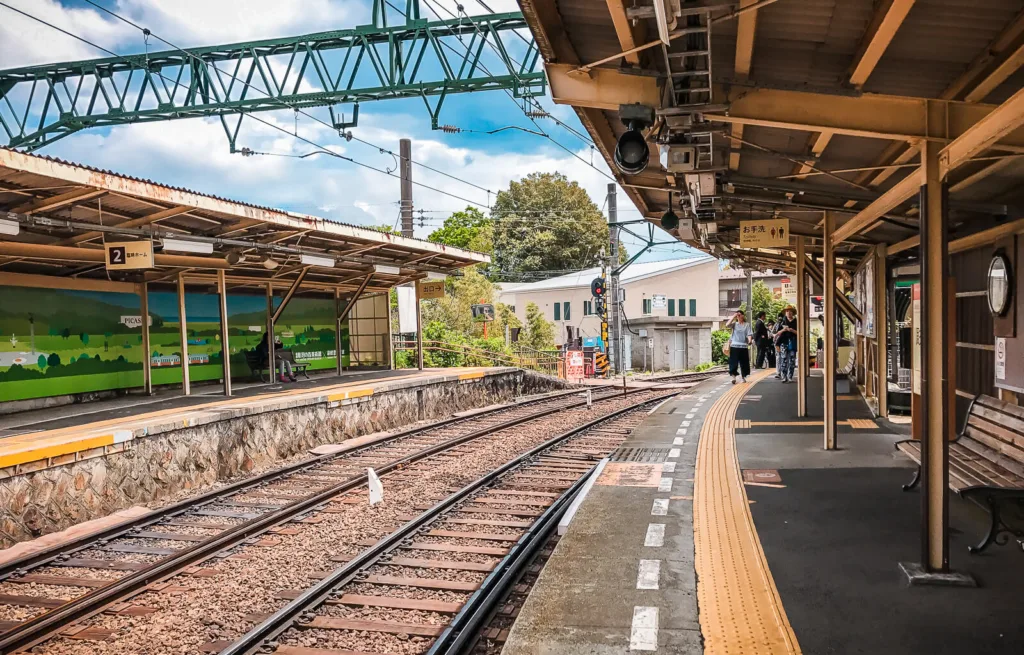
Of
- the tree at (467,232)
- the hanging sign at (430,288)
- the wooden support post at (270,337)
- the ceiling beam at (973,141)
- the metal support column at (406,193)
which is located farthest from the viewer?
the tree at (467,232)

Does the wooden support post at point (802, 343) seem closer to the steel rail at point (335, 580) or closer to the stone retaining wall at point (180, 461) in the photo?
the steel rail at point (335, 580)

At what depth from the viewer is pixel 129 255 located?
9.66 m

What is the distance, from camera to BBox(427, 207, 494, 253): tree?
4189 centimetres

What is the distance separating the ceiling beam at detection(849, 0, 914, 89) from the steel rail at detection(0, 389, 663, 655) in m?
6.19

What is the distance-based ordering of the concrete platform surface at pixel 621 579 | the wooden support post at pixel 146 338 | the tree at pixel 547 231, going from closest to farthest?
1. the concrete platform surface at pixel 621 579
2. the wooden support post at pixel 146 338
3. the tree at pixel 547 231

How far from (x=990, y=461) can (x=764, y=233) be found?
471cm

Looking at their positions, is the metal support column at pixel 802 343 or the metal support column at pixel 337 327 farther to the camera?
the metal support column at pixel 337 327

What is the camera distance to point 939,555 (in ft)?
13.7

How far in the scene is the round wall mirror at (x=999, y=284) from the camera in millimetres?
6000

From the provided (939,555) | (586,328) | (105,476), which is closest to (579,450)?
(105,476)

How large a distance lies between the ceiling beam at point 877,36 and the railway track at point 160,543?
20.3ft

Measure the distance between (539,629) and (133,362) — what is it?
39.0ft

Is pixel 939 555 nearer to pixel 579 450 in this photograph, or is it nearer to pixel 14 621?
pixel 14 621

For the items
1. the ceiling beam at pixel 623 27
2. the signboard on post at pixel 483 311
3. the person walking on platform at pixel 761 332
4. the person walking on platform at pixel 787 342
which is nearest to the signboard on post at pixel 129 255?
the ceiling beam at pixel 623 27
